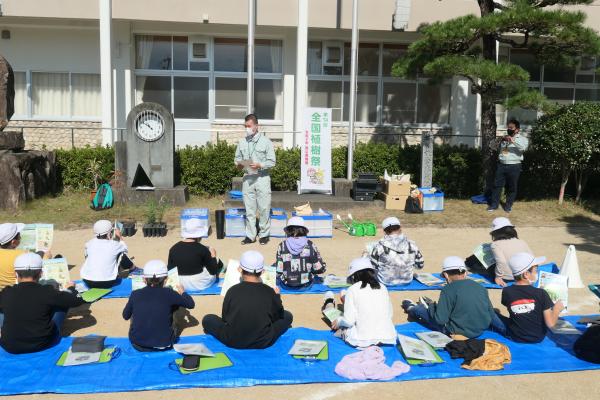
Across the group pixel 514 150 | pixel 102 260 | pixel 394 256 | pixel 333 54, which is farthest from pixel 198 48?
pixel 394 256

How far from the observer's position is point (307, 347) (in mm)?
5152

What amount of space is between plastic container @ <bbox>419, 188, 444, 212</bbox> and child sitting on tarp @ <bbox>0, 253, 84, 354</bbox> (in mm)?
8639

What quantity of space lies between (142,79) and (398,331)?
44.2 ft

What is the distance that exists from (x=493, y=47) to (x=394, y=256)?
801cm

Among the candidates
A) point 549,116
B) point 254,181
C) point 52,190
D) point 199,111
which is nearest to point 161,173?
point 52,190

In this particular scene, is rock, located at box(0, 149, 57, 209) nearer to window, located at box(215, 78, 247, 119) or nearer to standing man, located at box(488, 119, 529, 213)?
window, located at box(215, 78, 247, 119)

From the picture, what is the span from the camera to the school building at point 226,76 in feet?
53.4

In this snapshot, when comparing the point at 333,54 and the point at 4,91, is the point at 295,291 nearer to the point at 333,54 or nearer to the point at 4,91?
the point at 4,91

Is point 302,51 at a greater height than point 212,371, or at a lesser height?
greater

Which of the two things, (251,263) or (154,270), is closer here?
(154,270)

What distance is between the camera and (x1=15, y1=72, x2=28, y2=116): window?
16953mm

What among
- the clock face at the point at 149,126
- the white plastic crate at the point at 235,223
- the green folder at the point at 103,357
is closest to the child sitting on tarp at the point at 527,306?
the green folder at the point at 103,357

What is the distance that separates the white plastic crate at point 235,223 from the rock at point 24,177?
182 inches

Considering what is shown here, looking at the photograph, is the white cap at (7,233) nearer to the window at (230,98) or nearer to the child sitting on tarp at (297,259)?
the child sitting on tarp at (297,259)
